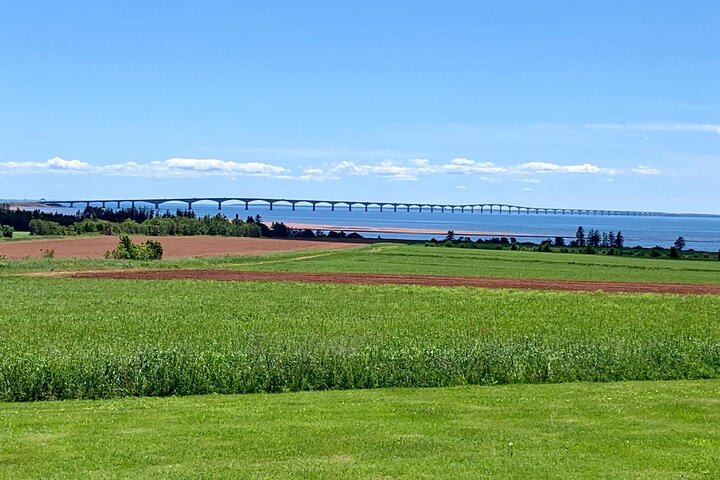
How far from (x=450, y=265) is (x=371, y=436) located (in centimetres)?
6126

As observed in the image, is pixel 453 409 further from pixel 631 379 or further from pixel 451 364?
pixel 631 379

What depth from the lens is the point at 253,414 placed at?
1457 cm

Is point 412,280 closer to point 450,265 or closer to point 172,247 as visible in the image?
point 450,265

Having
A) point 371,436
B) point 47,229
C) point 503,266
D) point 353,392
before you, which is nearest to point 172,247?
point 47,229

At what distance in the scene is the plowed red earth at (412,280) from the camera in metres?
50.4

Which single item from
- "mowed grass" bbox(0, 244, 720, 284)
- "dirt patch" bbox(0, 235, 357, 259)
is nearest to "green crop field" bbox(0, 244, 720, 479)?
"mowed grass" bbox(0, 244, 720, 284)

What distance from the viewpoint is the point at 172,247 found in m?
93.2

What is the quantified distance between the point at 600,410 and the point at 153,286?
36.0 m

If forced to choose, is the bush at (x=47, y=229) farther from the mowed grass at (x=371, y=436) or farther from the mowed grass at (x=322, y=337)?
the mowed grass at (x=371, y=436)

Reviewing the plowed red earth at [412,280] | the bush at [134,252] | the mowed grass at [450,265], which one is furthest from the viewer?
the bush at [134,252]

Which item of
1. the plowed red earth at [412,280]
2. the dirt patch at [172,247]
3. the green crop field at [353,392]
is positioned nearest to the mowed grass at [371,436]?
the green crop field at [353,392]

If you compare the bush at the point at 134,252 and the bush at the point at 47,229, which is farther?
the bush at the point at 47,229

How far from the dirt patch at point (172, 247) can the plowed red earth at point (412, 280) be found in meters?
22.3

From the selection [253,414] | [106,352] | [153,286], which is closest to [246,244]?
[153,286]
